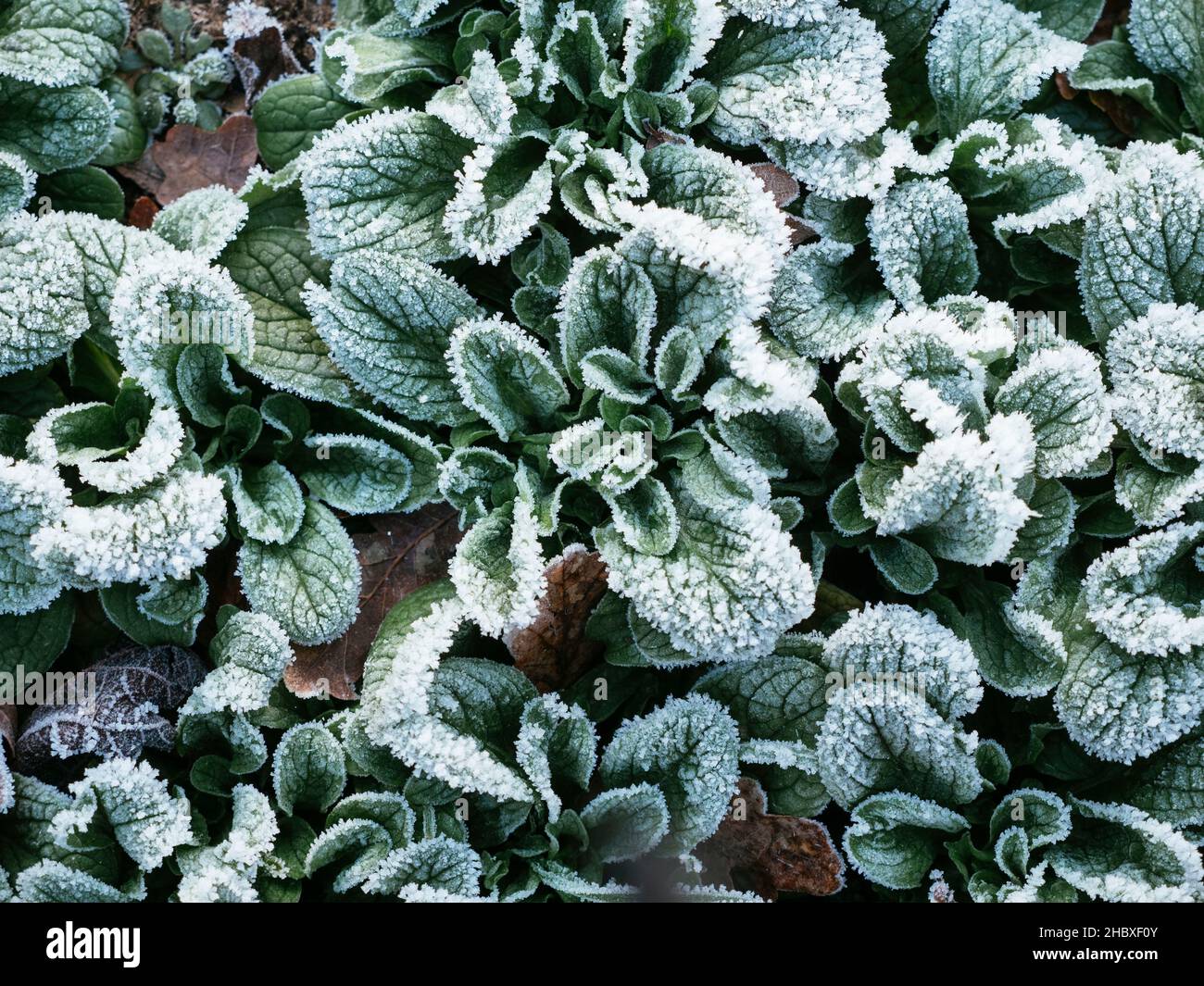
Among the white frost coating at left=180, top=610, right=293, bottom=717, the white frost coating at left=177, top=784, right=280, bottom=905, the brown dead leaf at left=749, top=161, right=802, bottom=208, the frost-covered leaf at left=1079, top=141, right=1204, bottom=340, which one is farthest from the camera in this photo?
the brown dead leaf at left=749, top=161, right=802, bottom=208

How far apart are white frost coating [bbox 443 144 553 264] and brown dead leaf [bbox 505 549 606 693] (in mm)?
582

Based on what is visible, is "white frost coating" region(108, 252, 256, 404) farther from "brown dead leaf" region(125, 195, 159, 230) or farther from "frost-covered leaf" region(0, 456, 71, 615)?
"brown dead leaf" region(125, 195, 159, 230)

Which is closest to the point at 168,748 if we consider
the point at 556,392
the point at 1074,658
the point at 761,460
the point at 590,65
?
the point at 556,392

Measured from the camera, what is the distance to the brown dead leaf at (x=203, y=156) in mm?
2445

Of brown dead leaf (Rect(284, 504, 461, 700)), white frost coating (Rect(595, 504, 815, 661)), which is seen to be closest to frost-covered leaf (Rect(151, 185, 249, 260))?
brown dead leaf (Rect(284, 504, 461, 700))

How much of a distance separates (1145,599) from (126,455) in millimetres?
1810

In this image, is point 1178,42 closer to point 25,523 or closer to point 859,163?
point 859,163

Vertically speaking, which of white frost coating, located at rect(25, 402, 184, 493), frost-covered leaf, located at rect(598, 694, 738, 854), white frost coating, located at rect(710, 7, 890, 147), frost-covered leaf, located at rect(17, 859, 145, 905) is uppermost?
white frost coating, located at rect(710, 7, 890, 147)

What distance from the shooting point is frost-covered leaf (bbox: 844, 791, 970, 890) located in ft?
6.43

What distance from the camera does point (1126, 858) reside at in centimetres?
195

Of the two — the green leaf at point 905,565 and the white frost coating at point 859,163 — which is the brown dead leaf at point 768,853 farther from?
the white frost coating at point 859,163

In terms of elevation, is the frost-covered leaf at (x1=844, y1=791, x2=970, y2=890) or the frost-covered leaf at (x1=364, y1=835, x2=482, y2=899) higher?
the frost-covered leaf at (x1=844, y1=791, x2=970, y2=890)

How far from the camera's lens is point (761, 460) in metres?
2.06

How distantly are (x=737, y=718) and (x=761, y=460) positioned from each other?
0.47 m
